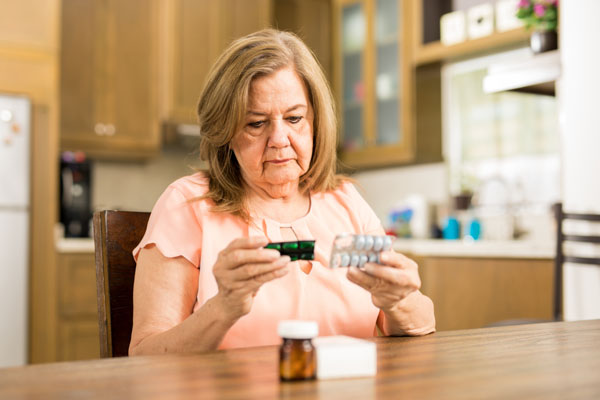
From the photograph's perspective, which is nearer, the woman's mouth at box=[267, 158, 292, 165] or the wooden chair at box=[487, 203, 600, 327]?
the woman's mouth at box=[267, 158, 292, 165]

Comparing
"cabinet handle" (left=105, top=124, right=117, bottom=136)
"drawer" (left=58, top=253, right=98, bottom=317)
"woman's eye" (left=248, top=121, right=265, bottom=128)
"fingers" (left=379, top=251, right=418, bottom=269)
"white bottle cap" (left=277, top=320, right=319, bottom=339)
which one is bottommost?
"drawer" (left=58, top=253, right=98, bottom=317)

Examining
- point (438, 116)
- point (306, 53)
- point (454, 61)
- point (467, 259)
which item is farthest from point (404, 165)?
point (306, 53)

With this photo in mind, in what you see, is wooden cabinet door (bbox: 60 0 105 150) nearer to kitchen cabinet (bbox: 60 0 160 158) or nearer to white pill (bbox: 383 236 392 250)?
kitchen cabinet (bbox: 60 0 160 158)

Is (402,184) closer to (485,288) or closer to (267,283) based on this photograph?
(485,288)

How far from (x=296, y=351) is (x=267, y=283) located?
0.54 meters

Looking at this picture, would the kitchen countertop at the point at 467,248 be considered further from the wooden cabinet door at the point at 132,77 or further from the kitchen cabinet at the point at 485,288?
the wooden cabinet door at the point at 132,77

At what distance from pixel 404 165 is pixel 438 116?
40 centimetres

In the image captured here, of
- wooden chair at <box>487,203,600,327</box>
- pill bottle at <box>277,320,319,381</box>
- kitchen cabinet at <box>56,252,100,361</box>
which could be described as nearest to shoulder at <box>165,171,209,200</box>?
pill bottle at <box>277,320,319,381</box>

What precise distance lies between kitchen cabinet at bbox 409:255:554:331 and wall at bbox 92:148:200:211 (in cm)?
179

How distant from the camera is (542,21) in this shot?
3.01m

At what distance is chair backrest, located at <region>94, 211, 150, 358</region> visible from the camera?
1289 millimetres

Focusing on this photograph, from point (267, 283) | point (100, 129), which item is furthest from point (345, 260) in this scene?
point (100, 129)

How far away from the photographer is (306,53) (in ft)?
4.73

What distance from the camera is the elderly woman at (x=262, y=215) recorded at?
119 centimetres
